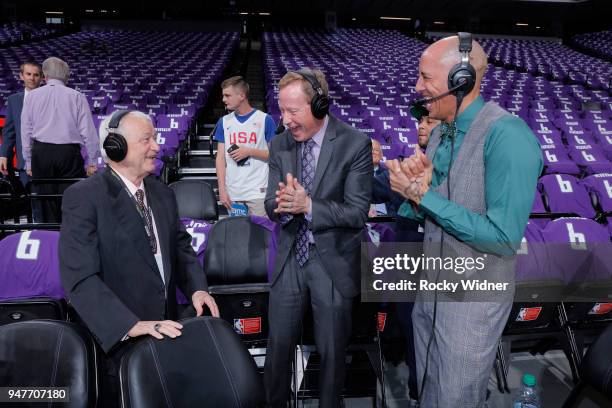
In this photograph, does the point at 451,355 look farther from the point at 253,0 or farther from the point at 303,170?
the point at 253,0

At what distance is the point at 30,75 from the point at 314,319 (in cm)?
409

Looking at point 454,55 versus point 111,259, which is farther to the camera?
point 111,259

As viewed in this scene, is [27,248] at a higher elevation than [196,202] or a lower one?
higher

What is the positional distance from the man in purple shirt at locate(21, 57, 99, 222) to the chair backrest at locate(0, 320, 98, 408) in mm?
2551

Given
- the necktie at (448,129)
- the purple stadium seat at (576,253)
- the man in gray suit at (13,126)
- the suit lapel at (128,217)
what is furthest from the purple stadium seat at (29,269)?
the purple stadium seat at (576,253)

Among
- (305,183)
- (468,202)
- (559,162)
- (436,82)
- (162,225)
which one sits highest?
(436,82)

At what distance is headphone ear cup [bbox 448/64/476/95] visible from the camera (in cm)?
138

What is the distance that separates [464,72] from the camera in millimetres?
1377

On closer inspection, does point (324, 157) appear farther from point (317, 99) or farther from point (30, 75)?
point (30, 75)

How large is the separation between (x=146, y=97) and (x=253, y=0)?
1504cm

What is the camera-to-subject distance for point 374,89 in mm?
10406

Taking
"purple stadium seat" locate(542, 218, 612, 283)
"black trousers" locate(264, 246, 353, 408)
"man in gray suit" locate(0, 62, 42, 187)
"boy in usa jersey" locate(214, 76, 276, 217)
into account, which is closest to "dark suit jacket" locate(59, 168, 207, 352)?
"black trousers" locate(264, 246, 353, 408)

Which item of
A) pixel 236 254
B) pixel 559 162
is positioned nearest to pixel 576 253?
pixel 236 254

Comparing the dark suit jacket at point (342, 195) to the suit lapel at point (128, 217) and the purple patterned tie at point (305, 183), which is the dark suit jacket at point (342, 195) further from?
the suit lapel at point (128, 217)
